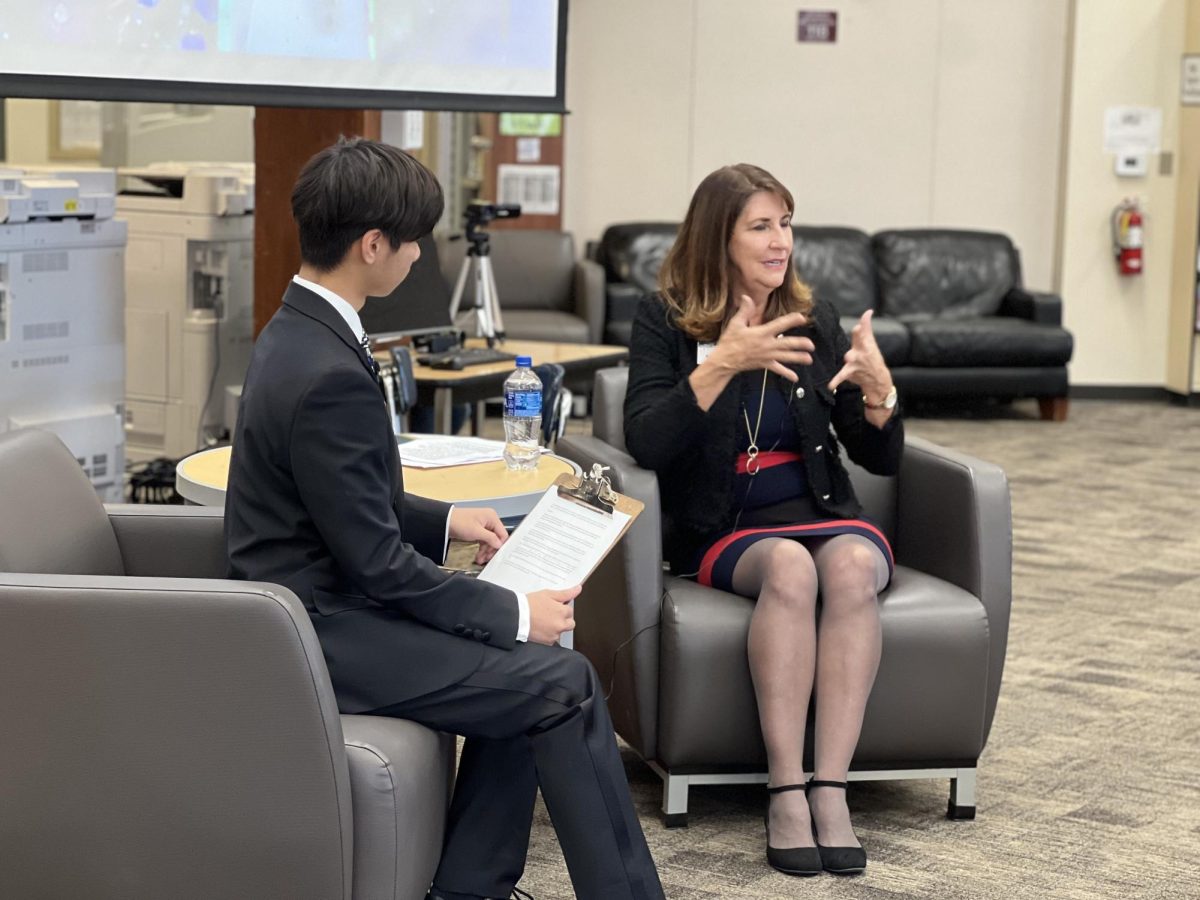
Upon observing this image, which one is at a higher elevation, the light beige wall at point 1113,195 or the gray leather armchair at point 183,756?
the light beige wall at point 1113,195

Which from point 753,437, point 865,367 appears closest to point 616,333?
point 753,437

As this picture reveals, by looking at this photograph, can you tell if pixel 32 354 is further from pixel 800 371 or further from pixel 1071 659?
pixel 1071 659

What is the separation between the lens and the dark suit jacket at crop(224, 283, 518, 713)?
2.04 meters

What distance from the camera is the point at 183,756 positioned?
6.59 feet

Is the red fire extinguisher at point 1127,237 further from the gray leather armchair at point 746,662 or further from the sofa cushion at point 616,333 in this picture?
the gray leather armchair at point 746,662

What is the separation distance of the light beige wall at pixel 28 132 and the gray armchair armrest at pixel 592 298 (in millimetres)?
3577

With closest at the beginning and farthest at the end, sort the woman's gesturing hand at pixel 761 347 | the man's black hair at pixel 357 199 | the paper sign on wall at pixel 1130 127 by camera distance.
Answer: the man's black hair at pixel 357 199 → the woman's gesturing hand at pixel 761 347 → the paper sign on wall at pixel 1130 127

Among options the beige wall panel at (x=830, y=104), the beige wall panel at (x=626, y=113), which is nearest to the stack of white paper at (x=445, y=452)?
the beige wall panel at (x=626, y=113)

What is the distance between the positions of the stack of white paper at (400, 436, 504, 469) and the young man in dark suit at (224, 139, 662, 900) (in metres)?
0.76

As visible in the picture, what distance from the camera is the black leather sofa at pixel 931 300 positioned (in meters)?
7.95

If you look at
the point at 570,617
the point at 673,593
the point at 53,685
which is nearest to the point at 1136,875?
the point at 673,593

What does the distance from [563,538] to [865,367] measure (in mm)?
813

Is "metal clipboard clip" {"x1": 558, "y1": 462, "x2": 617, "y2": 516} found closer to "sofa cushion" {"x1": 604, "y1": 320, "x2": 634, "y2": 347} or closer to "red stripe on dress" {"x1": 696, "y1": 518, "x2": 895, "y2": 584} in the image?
"red stripe on dress" {"x1": 696, "y1": 518, "x2": 895, "y2": 584}

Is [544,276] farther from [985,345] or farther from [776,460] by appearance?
[776,460]
